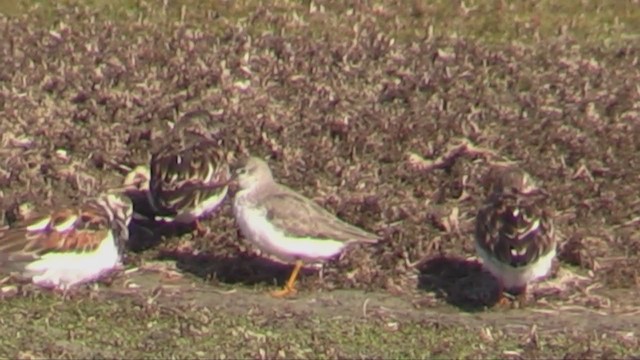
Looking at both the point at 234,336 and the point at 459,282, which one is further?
the point at 459,282

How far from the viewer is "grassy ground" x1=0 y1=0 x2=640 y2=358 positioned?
40.1 ft

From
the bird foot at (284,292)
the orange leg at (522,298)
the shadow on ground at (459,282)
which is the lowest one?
the bird foot at (284,292)

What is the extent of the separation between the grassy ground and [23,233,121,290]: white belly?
16cm

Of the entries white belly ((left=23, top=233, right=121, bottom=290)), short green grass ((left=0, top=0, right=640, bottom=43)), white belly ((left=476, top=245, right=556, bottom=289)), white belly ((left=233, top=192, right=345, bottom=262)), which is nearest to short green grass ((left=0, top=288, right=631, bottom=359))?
white belly ((left=23, top=233, right=121, bottom=290))

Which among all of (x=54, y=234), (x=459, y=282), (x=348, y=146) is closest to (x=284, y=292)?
(x=459, y=282)

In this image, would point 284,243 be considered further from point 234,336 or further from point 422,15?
point 422,15

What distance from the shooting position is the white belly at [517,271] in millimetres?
13070

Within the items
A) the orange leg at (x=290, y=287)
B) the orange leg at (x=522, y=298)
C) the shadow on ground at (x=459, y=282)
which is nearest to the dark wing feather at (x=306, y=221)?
the orange leg at (x=290, y=287)

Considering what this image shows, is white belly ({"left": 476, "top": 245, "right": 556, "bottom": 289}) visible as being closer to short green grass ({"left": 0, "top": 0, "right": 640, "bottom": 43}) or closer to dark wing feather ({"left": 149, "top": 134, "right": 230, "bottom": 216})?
dark wing feather ({"left": 149, "top": 134, "right": 230, "bottom": 216})

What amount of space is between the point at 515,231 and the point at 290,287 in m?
1.78

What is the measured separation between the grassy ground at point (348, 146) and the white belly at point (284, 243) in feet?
0.76

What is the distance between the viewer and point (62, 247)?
13.1 meters

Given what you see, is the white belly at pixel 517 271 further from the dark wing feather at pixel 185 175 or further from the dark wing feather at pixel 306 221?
the dark wing feather at pixel 185 175

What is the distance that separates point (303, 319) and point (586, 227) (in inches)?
127
